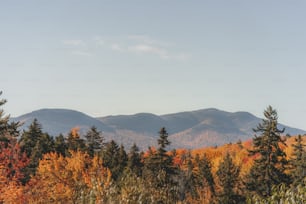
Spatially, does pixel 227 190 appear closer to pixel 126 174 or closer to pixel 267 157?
pixel 267 157

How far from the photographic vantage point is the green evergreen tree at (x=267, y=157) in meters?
48.3

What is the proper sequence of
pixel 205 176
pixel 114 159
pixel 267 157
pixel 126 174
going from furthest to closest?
pixel 205 176
pixel 114 159
pixel 267 157
pixel 126 174

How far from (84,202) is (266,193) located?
3460cm

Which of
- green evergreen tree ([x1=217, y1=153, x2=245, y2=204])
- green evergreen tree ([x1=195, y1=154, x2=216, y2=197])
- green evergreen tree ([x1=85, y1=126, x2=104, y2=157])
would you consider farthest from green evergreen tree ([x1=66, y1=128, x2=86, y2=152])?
green evergreen tree ([x1=217, y1=153, x2=245, y2=204])

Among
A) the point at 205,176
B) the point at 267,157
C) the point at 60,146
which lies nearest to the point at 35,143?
the point at 60,146

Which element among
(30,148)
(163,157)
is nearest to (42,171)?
(163,157)

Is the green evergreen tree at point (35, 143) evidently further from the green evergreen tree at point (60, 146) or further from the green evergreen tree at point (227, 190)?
the green evergreen tree at point (227, 190)

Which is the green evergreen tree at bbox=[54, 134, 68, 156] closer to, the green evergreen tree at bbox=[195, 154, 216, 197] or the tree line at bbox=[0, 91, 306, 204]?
the tree line at bbox=[0, 91, 306, 204]

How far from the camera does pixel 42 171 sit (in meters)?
59.8

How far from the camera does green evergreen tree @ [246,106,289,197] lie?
4834cm

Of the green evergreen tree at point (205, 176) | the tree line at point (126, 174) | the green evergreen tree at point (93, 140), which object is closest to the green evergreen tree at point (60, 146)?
the tree line at point (126, 174)

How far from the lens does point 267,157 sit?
49.4m

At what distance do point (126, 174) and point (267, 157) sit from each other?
3068 centimetres

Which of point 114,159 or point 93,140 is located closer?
point 114,159
